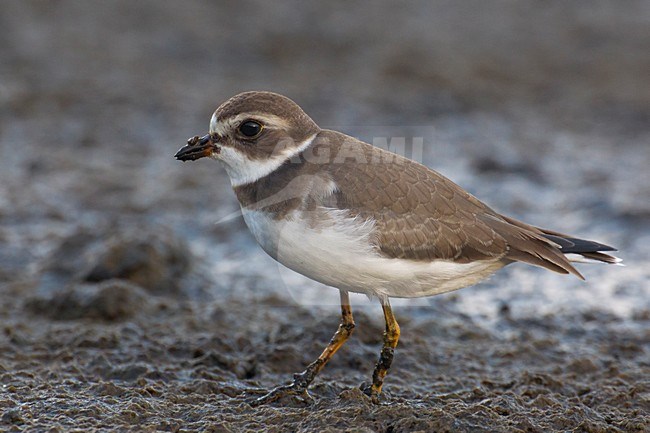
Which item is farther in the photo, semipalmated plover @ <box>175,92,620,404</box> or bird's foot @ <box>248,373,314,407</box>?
bird's foot @ <box>248,373,314,407</box>

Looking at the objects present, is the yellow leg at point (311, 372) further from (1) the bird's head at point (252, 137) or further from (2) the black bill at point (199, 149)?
(2) the black bill at point (199, 149)

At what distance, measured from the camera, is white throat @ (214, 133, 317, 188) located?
20.1 feet

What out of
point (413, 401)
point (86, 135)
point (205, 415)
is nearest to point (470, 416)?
point (413, 401)

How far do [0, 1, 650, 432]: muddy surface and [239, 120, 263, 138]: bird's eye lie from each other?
1773 mm

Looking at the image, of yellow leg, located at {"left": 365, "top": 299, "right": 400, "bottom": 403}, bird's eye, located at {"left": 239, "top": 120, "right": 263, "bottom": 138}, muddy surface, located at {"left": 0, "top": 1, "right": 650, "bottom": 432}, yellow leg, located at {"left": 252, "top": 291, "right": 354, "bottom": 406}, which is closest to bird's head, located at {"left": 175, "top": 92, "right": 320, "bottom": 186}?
bird's eye, located at {"left": 239, "top": 120, "right": 263, "bottom": 138}

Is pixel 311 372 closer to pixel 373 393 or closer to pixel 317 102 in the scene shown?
pixel 373 393

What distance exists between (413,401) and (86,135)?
7694 mm

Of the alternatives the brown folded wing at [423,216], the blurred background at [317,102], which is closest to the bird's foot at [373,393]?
the brown folded wing at [423,216]

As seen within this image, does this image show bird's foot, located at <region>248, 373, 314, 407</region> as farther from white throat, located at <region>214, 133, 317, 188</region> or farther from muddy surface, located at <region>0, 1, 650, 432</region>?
white throat, located at <region>214, 133, 317, 188</region>

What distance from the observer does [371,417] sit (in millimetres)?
5734

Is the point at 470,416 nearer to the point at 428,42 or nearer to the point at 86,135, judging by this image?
the point at 86,135

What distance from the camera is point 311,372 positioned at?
6348 mm

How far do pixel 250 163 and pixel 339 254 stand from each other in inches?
37.2

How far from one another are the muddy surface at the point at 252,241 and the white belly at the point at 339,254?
0.78m
